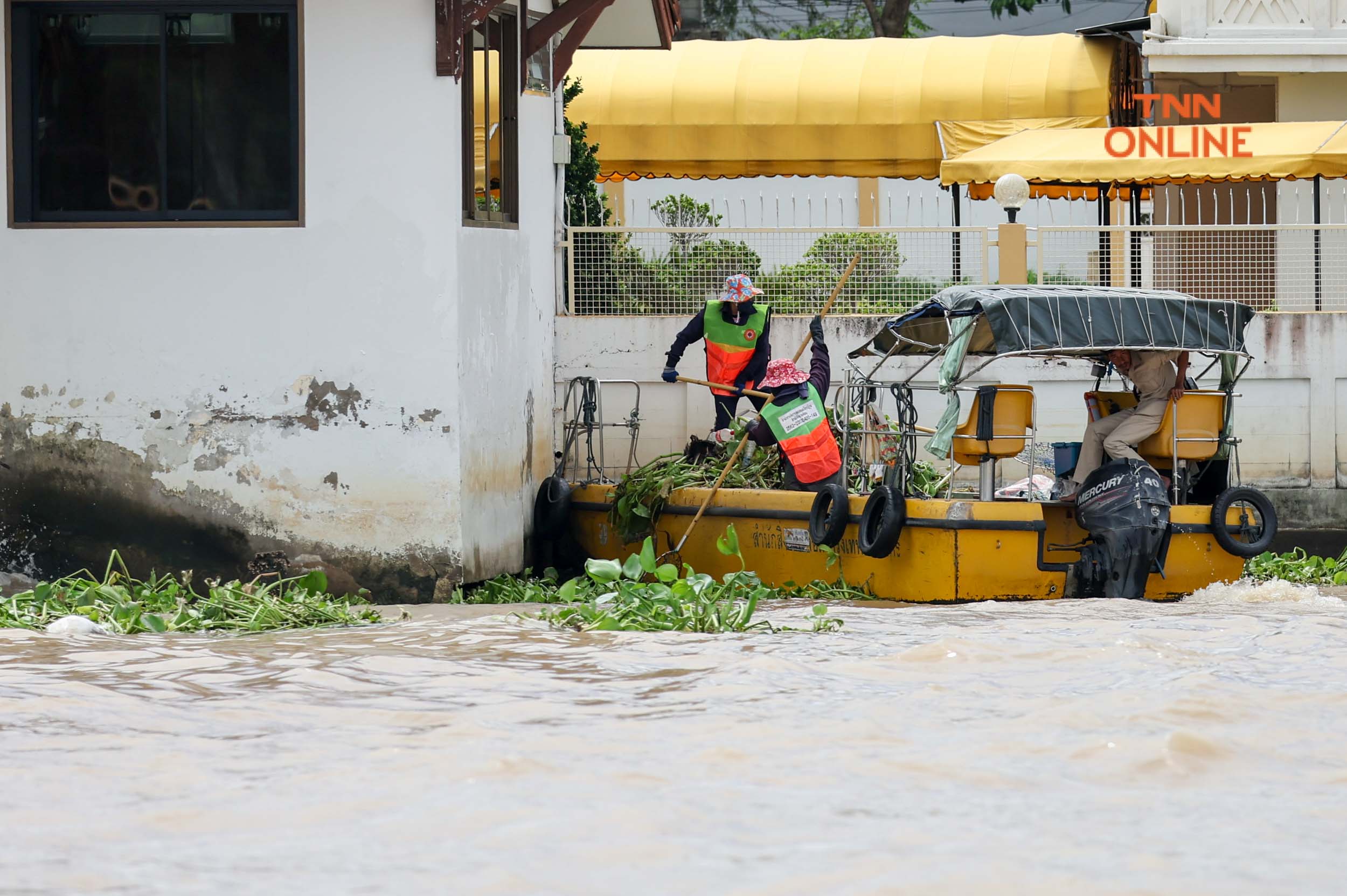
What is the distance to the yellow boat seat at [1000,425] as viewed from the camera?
11.2 m

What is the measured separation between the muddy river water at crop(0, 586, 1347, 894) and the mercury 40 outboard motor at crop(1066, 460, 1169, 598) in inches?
82.1

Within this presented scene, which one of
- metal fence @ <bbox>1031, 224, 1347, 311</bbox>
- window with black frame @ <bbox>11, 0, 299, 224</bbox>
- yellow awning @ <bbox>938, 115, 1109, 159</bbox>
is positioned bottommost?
metal fence @ <bbox>1031, 224, 1347, 311</bbox>

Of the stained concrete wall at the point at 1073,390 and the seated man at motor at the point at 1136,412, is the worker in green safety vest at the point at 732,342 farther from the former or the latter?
the seated man at motor at the point at 1136,412

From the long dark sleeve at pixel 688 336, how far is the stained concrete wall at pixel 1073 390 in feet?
3.24

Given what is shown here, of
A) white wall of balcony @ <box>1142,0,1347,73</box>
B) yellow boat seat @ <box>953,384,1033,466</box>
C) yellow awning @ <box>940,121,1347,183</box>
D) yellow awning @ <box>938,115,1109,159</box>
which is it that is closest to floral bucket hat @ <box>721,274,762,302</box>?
yellow boat seat @ <box>953,384,1033,466</box>

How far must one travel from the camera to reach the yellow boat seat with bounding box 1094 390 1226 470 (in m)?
11.5

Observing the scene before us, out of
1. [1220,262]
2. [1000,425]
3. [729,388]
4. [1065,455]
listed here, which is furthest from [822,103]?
[1000,425]

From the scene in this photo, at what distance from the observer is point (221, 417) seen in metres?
11.1

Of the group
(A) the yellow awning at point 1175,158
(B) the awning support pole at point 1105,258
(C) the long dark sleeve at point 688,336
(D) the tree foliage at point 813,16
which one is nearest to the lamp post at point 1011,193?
(B) the awning support pole at point 1105,258

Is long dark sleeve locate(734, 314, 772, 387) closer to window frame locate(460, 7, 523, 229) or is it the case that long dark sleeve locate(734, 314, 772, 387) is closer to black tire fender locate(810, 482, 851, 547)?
black tire fender locate(810, 482, 851, 547)

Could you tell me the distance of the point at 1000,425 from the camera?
11.2 metres

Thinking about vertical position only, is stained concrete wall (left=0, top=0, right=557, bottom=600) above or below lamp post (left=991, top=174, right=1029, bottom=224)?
below

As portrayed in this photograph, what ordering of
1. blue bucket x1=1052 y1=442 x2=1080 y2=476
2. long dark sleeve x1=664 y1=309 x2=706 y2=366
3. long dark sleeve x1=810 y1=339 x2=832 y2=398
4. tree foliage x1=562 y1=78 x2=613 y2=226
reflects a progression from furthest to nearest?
tree foliage x1=562 y1=78 x2=613 y2=226 < long dark sleeve x1=664 y1=309 x2=706 y2=366 < long dark sleeve x1=810 y1=339 x2=832 y2=398 < blue bucket x1=1052 y1=442 x2=1080 y2=476

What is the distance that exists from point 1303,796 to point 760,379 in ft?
29.9
